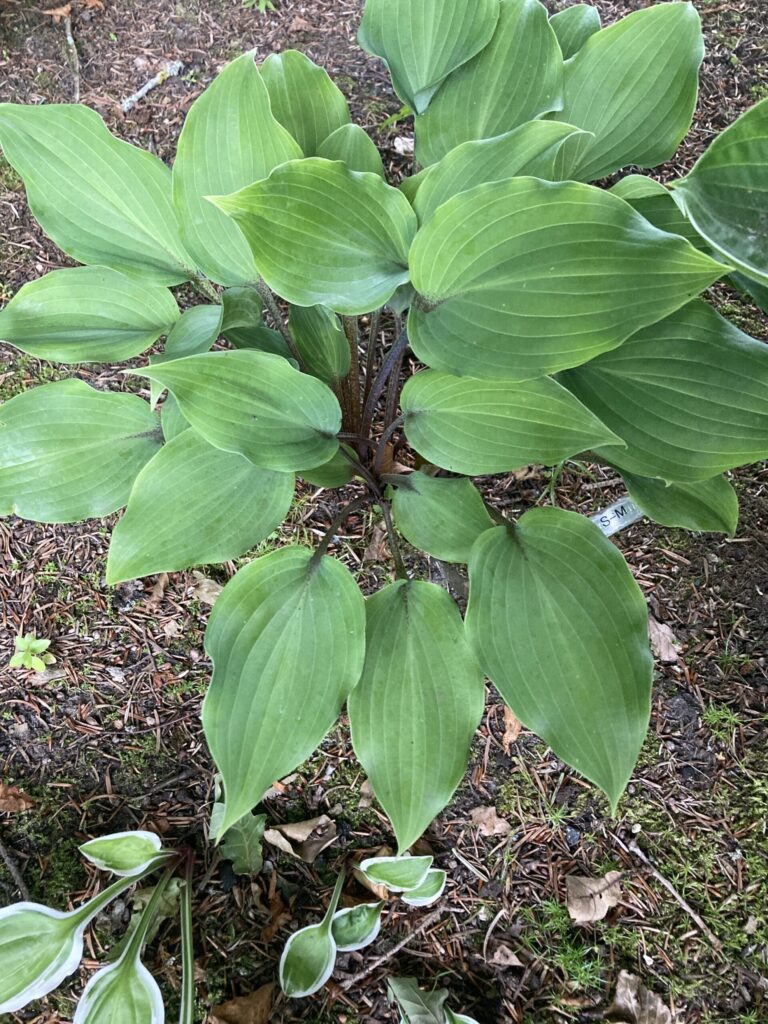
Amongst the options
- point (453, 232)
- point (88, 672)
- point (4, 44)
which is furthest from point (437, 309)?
point (4, 44)

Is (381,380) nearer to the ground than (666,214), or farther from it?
nearer to the ground

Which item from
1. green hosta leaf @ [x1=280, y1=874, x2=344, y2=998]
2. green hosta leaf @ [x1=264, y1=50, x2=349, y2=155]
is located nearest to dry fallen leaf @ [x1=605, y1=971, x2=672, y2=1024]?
green hosta leaf @ [x1=280, y1=874, x2=344, y2=998]

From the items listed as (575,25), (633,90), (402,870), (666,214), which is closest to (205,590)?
(402,870)

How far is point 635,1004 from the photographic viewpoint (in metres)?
1.45

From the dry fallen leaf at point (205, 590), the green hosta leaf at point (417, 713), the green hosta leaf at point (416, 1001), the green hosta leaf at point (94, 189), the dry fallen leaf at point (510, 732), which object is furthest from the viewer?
the dry fallen leaf at point (205, 590)

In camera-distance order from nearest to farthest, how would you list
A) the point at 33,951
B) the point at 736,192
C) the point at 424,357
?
the point at 736,192, the point at 424,357, the point at 33,951

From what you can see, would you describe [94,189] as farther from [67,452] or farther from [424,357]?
[424,357]

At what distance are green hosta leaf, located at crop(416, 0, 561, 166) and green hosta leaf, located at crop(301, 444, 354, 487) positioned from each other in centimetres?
72

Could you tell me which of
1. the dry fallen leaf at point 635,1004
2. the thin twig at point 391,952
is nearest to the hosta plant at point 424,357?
the thin twig at point 391,952

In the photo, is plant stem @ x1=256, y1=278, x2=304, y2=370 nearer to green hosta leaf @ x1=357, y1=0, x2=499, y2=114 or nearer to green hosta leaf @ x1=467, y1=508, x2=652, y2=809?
green hosta leaf @ x1=357, y1=0, x2=499, y2=114

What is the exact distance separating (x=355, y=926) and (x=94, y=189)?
5.37ft

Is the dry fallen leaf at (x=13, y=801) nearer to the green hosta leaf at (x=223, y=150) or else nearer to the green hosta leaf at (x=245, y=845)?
the green hosta leaf at (x=245, y=845)

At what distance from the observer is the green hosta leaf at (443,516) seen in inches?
50.8

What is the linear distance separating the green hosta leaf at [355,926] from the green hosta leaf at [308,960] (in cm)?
4
